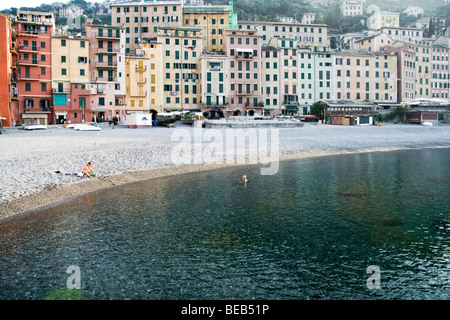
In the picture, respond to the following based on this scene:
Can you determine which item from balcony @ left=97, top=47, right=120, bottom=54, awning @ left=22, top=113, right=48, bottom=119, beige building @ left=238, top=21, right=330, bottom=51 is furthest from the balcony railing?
beige building @ left=238, top=21, right=330, bottom=51

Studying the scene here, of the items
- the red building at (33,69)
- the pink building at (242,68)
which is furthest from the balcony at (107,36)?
the pink building at (242,68)

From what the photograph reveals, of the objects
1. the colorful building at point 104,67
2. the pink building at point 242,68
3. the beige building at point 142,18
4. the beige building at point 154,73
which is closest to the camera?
the colorful building at point 104,67

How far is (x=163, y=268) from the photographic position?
380 inches

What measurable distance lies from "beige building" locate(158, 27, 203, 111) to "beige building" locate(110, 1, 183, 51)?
16.8m

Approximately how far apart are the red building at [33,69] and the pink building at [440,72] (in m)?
82.0

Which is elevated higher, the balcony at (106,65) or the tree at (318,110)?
the balcony at (106,65)

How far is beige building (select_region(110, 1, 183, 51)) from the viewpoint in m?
92.7

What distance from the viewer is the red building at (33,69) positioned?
61344 millimetres

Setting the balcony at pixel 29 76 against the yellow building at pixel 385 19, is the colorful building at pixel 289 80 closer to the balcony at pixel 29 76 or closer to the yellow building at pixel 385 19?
the balcony at pixel 29 76

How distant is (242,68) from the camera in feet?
255

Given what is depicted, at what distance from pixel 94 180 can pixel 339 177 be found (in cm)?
1242

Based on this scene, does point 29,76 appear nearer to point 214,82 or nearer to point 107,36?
point 107,36

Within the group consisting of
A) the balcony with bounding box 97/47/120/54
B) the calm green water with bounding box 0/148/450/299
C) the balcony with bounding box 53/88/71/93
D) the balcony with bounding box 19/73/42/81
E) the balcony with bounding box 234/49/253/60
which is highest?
the balcony with bounding box 234/49/253/60

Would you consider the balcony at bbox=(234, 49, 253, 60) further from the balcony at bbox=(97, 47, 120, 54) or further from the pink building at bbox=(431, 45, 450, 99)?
the pink building at bbox=(431, 45, 450, 99)
